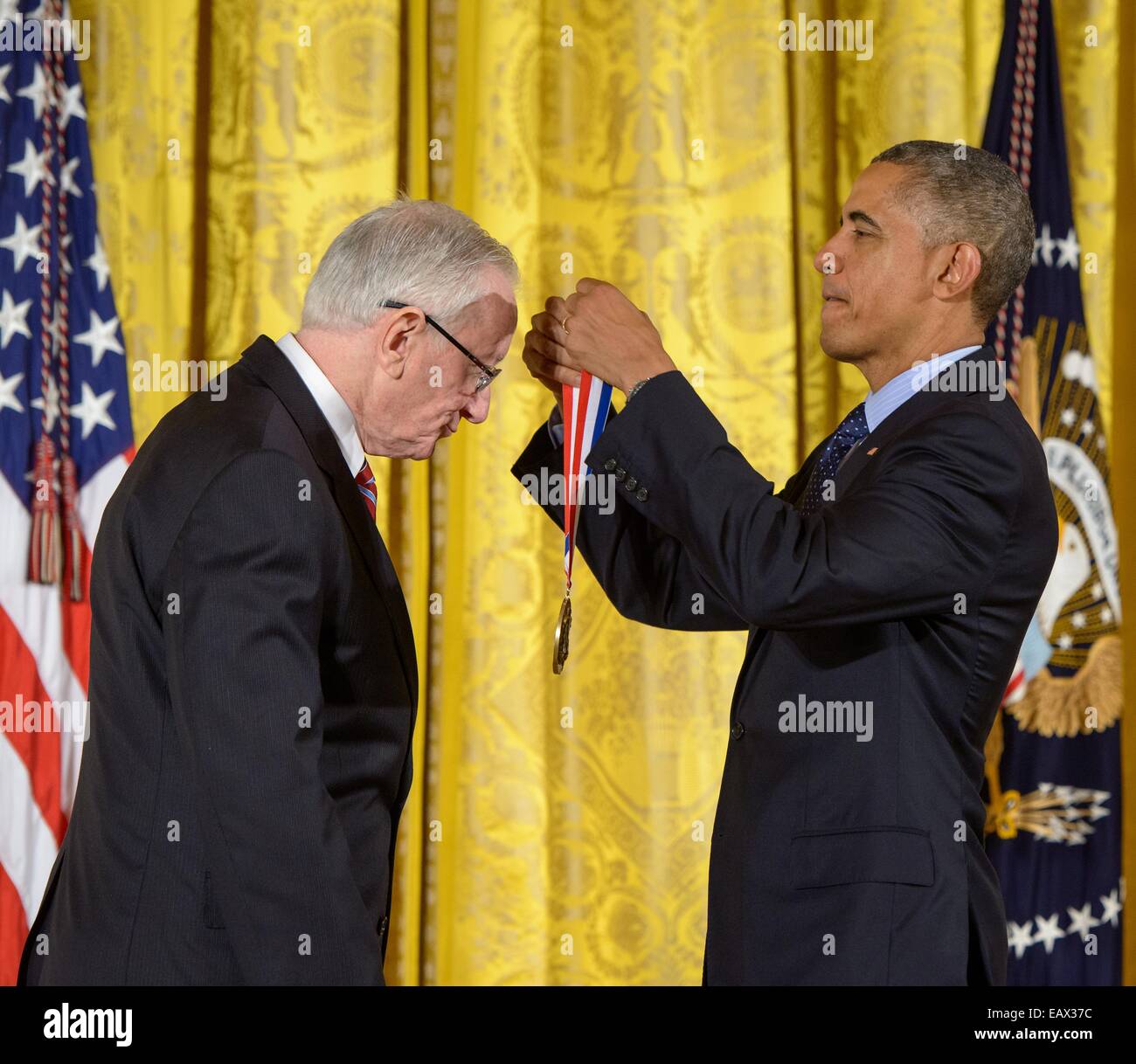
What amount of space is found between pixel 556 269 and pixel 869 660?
184 cm

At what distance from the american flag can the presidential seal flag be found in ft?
7.47

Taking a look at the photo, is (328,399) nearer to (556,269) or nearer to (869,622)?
(869,622)

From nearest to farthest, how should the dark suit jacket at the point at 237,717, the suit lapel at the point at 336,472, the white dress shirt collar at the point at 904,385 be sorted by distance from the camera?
1. the dark suit jacket at the point at 237,717
2. the suit lapel at the point at 336,472
3. the white dress shirt collar at the point at 904,385

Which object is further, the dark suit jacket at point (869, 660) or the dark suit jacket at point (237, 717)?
the dark suit jacket at point (869, 660)

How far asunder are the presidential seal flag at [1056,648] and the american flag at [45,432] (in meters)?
2.28

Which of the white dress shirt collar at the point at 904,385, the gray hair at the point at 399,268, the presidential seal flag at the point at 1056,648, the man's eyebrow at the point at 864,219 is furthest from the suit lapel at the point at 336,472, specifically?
the presidential seal flag at the point at 1056,648

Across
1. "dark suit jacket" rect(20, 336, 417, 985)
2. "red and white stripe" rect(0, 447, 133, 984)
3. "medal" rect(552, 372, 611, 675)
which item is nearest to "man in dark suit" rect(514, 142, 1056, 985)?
"medal" rect(552, 372, 611, 675)

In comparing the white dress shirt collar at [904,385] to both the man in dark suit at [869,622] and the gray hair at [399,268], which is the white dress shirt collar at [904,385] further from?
the gray hair at [399,268]

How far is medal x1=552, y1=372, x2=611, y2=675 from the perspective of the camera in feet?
7.20

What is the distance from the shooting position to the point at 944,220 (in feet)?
7.09

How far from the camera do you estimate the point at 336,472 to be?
1686 millimetres

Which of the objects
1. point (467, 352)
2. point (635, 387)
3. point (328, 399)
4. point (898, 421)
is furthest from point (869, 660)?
point (328, 399)

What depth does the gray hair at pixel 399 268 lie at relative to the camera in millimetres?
1811
